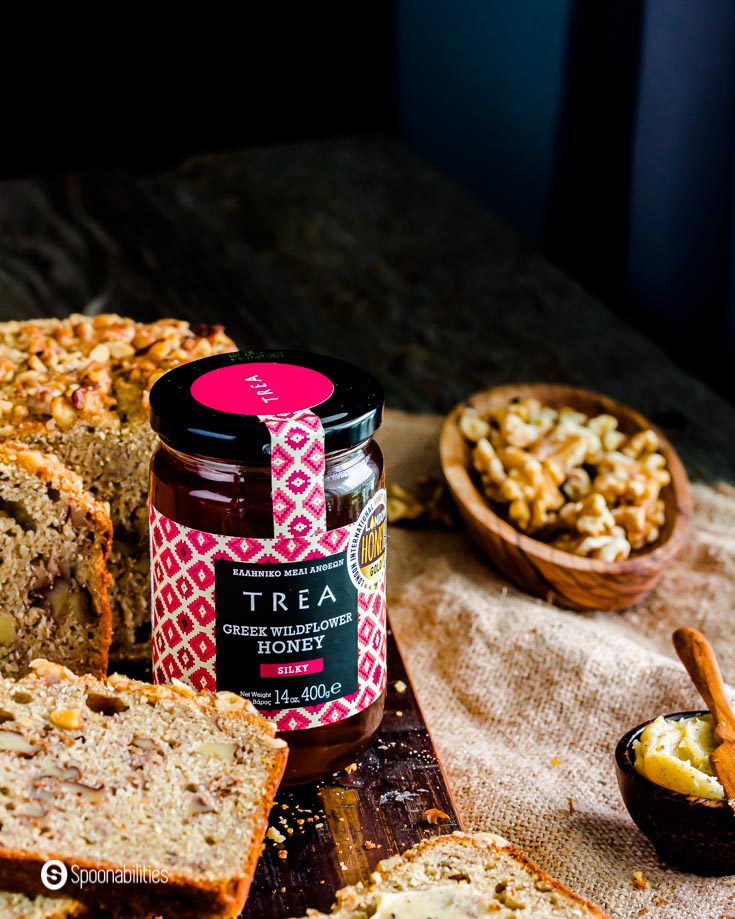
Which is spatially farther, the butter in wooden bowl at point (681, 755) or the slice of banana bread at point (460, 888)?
the butter in wooden bowl at point (681, 755)

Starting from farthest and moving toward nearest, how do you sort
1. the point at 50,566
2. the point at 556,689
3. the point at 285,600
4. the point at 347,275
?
the point at 347,275 → the point at 556,689 → the point at 50,566 → the point at 285,600

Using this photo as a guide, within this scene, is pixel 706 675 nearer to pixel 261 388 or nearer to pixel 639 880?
pixel 639 880

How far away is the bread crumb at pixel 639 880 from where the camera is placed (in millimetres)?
1878

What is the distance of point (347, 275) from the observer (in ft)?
14.8

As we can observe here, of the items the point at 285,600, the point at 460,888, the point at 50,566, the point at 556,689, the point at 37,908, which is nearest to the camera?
the point at 37,908

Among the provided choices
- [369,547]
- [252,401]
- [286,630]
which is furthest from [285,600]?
[252,401]

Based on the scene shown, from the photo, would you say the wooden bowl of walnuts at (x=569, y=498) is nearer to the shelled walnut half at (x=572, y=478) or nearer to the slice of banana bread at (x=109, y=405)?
the shelled walnut half at (x=572, y=478)

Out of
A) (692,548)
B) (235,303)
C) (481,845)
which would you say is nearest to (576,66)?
(235,303)

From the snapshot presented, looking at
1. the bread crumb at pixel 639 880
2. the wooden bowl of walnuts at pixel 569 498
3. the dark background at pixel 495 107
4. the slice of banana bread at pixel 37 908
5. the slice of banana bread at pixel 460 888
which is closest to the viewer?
the slice of banana bread at pixel 37 908

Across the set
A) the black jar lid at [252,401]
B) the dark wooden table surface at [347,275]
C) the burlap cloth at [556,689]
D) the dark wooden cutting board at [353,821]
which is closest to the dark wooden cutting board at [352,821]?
the dark wooden cutting board at [353,821]

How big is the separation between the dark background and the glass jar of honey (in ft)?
6.86

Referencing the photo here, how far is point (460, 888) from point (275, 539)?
1.83 ft

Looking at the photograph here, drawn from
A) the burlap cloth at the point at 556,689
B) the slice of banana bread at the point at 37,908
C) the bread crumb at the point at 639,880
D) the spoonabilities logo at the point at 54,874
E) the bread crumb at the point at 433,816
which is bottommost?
the burlap cloth at the point at 556,689

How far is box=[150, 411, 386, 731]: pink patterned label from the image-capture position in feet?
5.73
